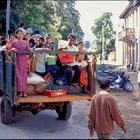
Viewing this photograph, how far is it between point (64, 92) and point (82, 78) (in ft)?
2.32

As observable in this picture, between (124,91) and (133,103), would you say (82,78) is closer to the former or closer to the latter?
(133,103)

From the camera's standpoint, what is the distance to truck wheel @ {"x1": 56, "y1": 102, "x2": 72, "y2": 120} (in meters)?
10.5

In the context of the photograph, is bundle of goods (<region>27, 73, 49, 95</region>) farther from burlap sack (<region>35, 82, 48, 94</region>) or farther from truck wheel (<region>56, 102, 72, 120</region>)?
truck wheel (<region>56, 102, 72, 120</region>)

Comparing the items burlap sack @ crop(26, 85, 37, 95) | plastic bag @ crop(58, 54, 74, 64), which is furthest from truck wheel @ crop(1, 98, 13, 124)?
plastic bag @ crop(58, 54, 74, 64)

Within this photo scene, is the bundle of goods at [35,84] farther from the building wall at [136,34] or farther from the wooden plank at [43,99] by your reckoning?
the building wall at [136,34]

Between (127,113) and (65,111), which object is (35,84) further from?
(127,113)

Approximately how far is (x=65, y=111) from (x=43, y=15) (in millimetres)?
27577

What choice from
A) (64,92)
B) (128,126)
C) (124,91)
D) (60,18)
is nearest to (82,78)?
(64,92)

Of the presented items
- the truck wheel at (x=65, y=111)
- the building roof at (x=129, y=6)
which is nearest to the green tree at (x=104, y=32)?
the building roof at (x=129, y=6)

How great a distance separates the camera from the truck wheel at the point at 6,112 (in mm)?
9570

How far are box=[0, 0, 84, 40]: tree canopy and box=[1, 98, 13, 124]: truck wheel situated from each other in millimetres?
16067

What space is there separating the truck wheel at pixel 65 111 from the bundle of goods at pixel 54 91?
136cm

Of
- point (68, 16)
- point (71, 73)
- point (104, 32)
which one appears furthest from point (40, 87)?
point (104, 32)

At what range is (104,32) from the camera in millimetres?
73500
